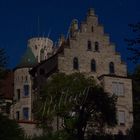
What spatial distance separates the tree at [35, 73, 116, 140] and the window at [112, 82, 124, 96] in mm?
5248

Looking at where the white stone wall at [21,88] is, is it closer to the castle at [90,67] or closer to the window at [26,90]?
the castle at [90,67]

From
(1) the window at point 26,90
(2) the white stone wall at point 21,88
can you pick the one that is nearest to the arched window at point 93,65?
(2) the white stone wall at point 21,88

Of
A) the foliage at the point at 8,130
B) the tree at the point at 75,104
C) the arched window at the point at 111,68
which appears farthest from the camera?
the arched window at the point at 111,68

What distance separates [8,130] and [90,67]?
2376 centimetres

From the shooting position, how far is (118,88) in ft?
231

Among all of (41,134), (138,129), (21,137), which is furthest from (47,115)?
(138,129)

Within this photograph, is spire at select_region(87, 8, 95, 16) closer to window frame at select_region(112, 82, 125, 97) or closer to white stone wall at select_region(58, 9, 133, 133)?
white stone wall at select_region(58, 9, 133, 133)

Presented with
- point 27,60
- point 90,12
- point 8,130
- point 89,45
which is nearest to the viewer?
point 8,130

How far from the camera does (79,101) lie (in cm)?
6172

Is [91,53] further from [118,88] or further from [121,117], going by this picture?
[121,117]

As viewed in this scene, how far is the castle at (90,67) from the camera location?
229 ft

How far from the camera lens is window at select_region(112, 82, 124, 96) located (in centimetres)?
7011

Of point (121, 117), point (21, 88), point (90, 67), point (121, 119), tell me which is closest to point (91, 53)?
point (90, 67)

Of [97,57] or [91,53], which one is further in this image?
[97,57]
